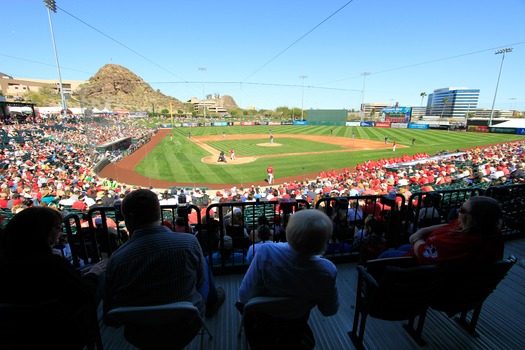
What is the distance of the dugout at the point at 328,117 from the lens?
254ft

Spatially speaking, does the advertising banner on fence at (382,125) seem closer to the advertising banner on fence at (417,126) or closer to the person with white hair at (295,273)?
the advertising banner on fence at (417,126)

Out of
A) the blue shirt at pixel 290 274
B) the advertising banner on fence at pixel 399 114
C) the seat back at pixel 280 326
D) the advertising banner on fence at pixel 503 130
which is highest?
the advertising banner on fence at pixel 399 114

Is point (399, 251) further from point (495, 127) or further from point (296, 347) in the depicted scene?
point (495, 127)

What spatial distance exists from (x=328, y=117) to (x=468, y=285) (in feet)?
269

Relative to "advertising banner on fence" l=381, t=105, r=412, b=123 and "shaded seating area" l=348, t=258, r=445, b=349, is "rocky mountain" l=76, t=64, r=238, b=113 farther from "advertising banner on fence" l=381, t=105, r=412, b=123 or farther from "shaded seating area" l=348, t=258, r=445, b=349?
"shaded seating area" l=348, t=258, r=445, b=349

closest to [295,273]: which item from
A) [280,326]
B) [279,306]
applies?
[279,306]

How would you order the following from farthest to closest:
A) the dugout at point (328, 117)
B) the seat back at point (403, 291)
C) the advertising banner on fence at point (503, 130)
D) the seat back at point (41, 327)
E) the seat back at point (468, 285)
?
the dugout at point (328, 117)
the advertising banner on fence at point (503, 130)
the seat back at point (468, 285)
the seat back at point (403, 291)
the seat back at point (41, 327)

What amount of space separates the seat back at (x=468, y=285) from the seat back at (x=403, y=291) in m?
0.17

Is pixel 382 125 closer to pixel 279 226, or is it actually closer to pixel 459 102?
pixel 279 226

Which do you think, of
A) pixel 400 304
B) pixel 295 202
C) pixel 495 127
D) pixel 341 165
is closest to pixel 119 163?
pixel 341 165

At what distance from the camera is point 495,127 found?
5434 centimetres

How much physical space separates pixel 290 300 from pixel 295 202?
1.91 m

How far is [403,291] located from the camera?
2.29m

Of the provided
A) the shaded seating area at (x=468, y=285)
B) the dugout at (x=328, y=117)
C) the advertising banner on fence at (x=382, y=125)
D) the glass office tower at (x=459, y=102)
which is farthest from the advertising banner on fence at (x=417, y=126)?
the glass office tower at (x=459, y=102)
